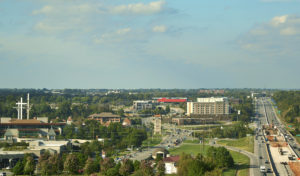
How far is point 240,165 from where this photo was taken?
5700 centimetres

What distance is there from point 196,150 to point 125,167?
25287 millimetres

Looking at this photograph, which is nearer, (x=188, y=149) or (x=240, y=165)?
(x=240, y=165)

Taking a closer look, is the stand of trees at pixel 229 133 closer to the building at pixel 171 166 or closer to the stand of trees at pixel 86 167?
the building at pixel 171 166

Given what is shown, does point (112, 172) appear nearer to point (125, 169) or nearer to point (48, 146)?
point (125, 169)

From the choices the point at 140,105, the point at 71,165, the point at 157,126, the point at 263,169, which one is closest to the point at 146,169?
the point at 71,165

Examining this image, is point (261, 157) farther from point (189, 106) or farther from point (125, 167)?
point (189, 106)

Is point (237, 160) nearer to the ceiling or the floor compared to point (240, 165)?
nearer to the floor

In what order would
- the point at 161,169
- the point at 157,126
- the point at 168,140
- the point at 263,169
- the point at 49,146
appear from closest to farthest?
1. the point at 161,169
2. the point at 263,169
3. the point at 49,146
4. the point at 168,140
5. the point at 157,126

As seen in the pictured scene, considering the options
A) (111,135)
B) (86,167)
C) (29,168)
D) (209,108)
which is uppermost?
(209,108)

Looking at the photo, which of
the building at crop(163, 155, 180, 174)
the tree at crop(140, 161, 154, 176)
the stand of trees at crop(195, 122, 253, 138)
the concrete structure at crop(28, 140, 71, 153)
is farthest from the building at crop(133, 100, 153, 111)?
the tree at crop(140, 161, 154, 176)

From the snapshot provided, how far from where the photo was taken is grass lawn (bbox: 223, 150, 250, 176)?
5127 cm

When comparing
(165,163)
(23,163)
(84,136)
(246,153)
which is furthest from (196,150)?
(23,163)

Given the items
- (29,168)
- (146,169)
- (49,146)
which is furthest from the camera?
(49,146)

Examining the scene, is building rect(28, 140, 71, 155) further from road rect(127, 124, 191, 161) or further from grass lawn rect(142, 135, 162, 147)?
grass lawn rect(142, 135, 162, 147)
